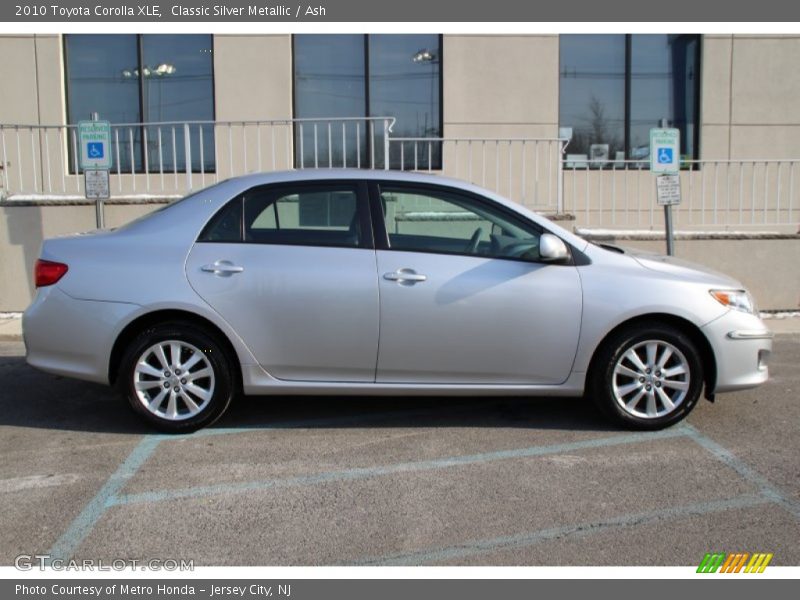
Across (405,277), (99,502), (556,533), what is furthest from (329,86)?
(556,533)

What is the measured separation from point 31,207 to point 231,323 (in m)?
5.31

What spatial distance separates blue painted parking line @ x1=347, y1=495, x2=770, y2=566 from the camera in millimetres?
3449

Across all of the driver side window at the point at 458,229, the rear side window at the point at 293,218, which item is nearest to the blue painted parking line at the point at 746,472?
the driver side window at the point at 458,229

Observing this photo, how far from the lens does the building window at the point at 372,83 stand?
11.0 metres

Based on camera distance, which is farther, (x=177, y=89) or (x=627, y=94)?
(x=627, y=94)

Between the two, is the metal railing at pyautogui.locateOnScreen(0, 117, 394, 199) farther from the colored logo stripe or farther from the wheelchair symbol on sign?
the colored logo stripe

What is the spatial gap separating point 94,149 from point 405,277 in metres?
4.61

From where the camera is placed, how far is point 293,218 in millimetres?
5125

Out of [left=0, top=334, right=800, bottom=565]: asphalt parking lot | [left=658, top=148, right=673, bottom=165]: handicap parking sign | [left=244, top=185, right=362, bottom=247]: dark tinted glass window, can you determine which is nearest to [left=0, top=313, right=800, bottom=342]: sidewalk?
[left=658, top=148, right=673, bottom=165]: handicap parking sign

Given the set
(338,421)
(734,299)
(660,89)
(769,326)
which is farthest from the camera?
(660,89)

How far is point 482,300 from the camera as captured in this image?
4.91 meters

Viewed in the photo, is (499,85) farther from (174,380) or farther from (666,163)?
(174,380)

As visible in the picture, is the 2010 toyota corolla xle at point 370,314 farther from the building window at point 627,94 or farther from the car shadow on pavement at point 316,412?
the building window at point 627,94

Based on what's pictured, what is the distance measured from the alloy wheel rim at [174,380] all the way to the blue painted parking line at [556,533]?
1.99m
